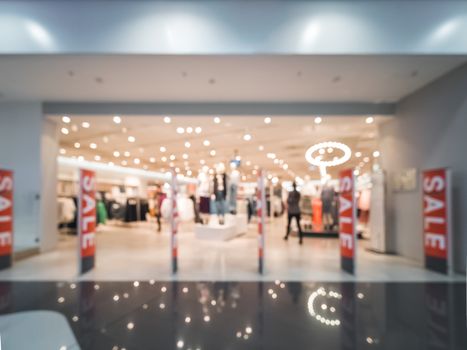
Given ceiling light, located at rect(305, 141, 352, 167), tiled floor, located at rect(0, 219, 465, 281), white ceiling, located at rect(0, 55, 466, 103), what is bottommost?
tiled floor, located at rect(0, 219, 465, 281)

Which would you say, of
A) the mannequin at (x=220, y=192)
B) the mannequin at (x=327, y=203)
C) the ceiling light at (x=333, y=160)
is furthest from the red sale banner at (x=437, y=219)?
the mannequin at (x=220, y=192)

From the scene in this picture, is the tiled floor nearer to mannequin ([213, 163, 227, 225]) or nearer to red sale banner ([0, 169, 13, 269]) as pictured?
red sale banner ([0, 169, 13, 269])

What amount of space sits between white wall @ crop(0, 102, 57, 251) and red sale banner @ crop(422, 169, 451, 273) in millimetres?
7867

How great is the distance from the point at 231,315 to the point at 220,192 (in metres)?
6.04

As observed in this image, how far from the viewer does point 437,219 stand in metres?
4.92

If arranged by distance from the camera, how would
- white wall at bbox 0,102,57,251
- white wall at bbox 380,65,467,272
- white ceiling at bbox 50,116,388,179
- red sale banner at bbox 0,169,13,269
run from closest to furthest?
white wall at bbox 380,65,467,272 → red sale banner at bbox 0,169,13,269 → white wall at bbox 0,102,57,251 → white ceiling at bbox 50,116,388,179

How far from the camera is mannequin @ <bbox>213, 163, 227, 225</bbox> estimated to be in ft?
29.6

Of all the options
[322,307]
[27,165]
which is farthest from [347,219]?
[27,165]

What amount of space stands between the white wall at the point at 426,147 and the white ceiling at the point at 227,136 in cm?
68

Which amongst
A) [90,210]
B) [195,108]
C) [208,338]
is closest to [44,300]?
[90,210]

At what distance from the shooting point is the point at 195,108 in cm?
682

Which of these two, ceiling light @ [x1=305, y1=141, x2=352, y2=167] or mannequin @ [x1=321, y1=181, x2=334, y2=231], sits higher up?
ceiling light @ [x1=305, y1=141, x2=352, y2=167]

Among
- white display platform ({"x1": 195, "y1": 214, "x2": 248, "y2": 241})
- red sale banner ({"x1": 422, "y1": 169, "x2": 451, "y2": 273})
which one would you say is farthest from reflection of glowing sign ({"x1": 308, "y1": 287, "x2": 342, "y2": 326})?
white display platform ({"x1": 195, "y1": 214, "x2": 248, "y2": 241})

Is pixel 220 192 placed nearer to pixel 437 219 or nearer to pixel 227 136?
pixel 227 136
